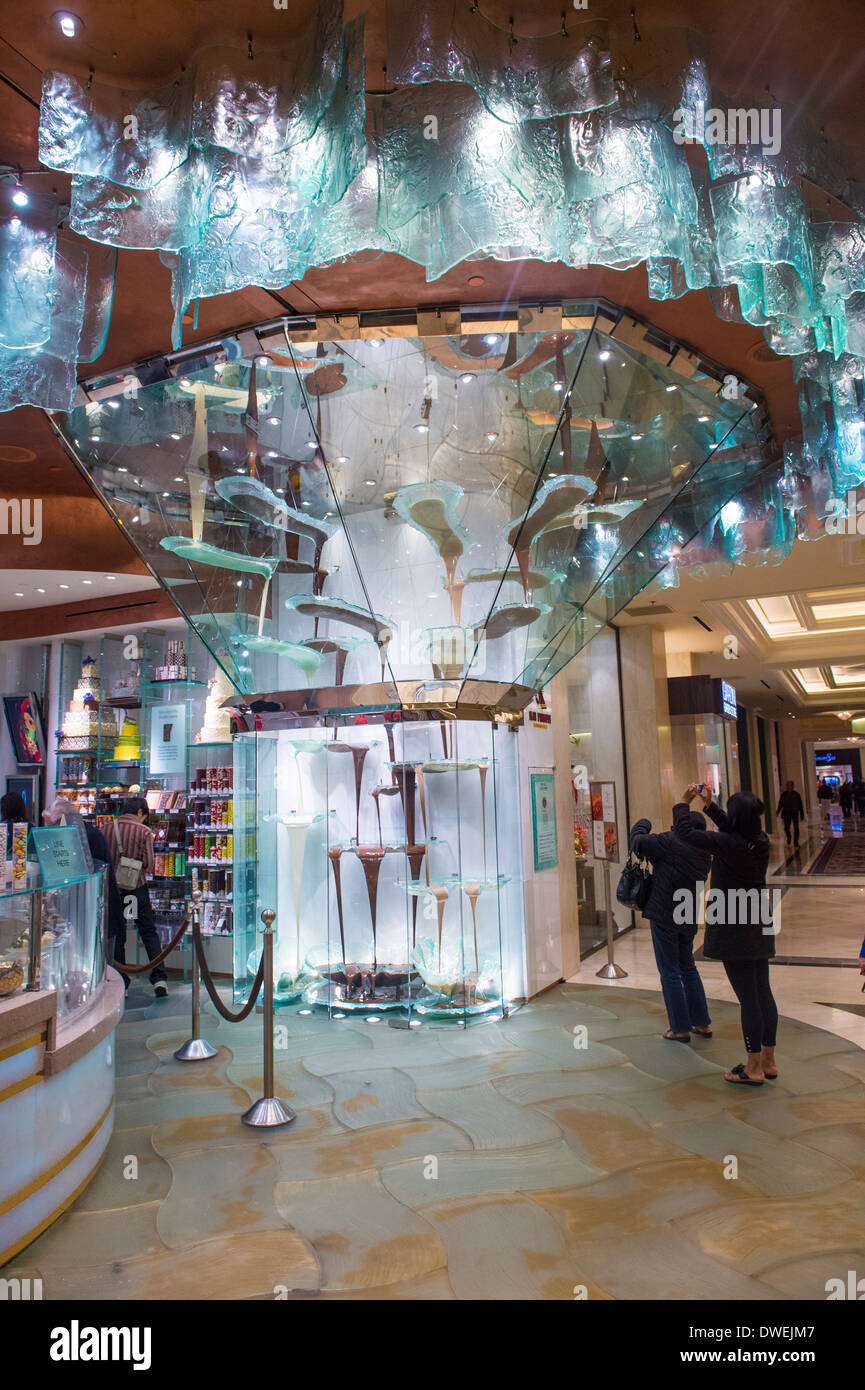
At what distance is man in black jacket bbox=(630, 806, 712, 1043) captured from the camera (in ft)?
17.9

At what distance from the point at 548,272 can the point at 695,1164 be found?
380 cm

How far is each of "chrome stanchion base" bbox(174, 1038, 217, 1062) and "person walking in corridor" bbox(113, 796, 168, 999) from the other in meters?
1.89

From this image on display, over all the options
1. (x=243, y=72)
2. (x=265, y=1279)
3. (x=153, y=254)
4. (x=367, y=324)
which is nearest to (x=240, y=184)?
(x=243, y=72)

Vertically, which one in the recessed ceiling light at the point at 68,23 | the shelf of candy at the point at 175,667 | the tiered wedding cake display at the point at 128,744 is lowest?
the tiered wedding cake display at the point at 128,744

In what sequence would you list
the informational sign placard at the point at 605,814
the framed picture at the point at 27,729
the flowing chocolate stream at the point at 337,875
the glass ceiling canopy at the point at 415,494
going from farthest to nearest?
the framed picture at the point at 27,729 → the informational sign placard at the point at 605,814 → the flowing chocolate stream at the point at 337,875 → the glass ceiling canopy at the point at 415,494

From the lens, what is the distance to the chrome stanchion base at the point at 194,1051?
213 inches

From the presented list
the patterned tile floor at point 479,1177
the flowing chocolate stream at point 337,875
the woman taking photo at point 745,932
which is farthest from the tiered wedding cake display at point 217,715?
the woman taking photo at point 745,932

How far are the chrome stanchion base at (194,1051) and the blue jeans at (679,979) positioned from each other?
117 inches

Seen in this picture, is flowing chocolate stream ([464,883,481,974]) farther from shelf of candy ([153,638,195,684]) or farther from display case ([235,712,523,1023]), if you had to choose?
shelf of candy ([153,638,195,684])

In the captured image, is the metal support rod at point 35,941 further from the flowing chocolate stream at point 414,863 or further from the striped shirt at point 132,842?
the striped shirt at point 132,842

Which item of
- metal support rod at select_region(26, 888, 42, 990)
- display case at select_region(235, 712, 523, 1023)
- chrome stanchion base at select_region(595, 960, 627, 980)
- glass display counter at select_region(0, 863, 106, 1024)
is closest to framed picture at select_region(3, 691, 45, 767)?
display case at select_region(235, 712, 523, 1023)

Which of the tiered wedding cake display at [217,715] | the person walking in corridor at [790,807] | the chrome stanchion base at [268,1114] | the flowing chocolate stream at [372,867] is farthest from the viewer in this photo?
the person walking in corridor at [790,807]
